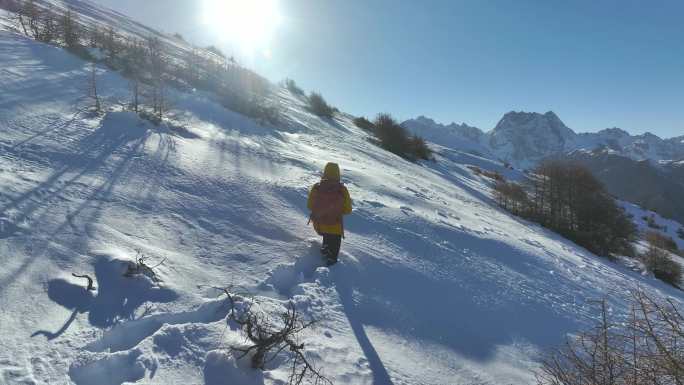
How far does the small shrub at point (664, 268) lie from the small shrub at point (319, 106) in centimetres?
1223

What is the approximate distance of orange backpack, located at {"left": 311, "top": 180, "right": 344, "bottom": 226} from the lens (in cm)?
350

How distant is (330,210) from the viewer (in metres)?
3.51

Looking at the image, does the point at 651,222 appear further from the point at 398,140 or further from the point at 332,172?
the point at 332,172

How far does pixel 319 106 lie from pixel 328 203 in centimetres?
1184

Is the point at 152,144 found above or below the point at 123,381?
above

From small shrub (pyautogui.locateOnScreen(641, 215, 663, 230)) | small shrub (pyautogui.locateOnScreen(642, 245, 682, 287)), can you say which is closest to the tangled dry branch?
small shrub (pyautogui.locateOnScreen(642, 245, 682, 287))

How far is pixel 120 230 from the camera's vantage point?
2.87 meters

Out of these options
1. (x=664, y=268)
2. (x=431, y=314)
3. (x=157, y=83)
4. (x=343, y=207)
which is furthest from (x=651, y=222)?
(x=157, y=83)

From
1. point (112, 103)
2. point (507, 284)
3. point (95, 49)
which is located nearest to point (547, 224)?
point (507, 284)

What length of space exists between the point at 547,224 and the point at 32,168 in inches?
568

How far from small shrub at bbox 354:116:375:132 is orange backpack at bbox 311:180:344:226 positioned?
41.3ft

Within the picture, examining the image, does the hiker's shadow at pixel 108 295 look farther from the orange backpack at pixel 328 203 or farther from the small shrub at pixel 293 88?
the small shrub at pixel 293 88

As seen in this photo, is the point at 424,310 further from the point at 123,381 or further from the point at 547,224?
the point at 547,224

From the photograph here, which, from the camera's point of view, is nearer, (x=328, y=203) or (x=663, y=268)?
(x=328, y=203)
